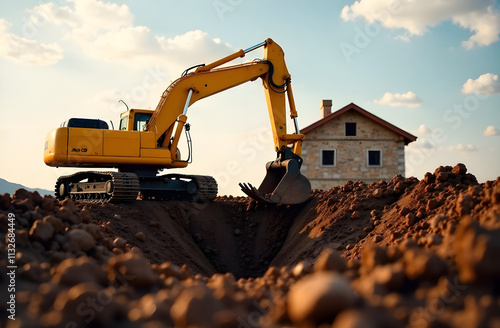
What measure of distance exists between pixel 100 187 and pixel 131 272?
28.6 ft

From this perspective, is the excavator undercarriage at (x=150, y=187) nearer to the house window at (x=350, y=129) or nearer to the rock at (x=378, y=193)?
the rock at (x=378, y=193)

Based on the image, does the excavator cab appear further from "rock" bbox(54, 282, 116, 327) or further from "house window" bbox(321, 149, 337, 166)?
"house window" bbox(321, 149, 337, 166)

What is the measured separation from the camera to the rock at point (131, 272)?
152 inches

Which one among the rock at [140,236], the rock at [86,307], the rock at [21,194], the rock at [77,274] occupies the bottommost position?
the rock at [140,236]

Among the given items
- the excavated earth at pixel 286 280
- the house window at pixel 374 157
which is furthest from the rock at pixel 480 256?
the house window at pixel 374 157

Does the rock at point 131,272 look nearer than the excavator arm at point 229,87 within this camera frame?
Yes

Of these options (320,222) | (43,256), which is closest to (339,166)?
(320,222)

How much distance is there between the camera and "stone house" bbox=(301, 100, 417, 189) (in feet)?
78.4

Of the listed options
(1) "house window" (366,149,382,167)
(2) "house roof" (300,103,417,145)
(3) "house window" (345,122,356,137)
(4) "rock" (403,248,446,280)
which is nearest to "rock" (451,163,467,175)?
(4) "rock" (403,248,446,280)

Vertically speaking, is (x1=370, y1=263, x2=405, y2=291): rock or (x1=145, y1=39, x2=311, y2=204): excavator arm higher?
(x1=145, y1=39, x2=311, y2=204): excavator arm

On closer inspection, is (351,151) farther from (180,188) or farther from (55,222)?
(55,222)

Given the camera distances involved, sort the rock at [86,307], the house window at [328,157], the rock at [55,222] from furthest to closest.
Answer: the house window at [328,157], the rock at [55,222], the rock at [86,307]

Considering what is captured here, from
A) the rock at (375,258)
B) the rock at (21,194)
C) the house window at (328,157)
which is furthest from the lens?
the house window at (328,157)

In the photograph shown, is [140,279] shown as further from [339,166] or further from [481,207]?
[339,166]
